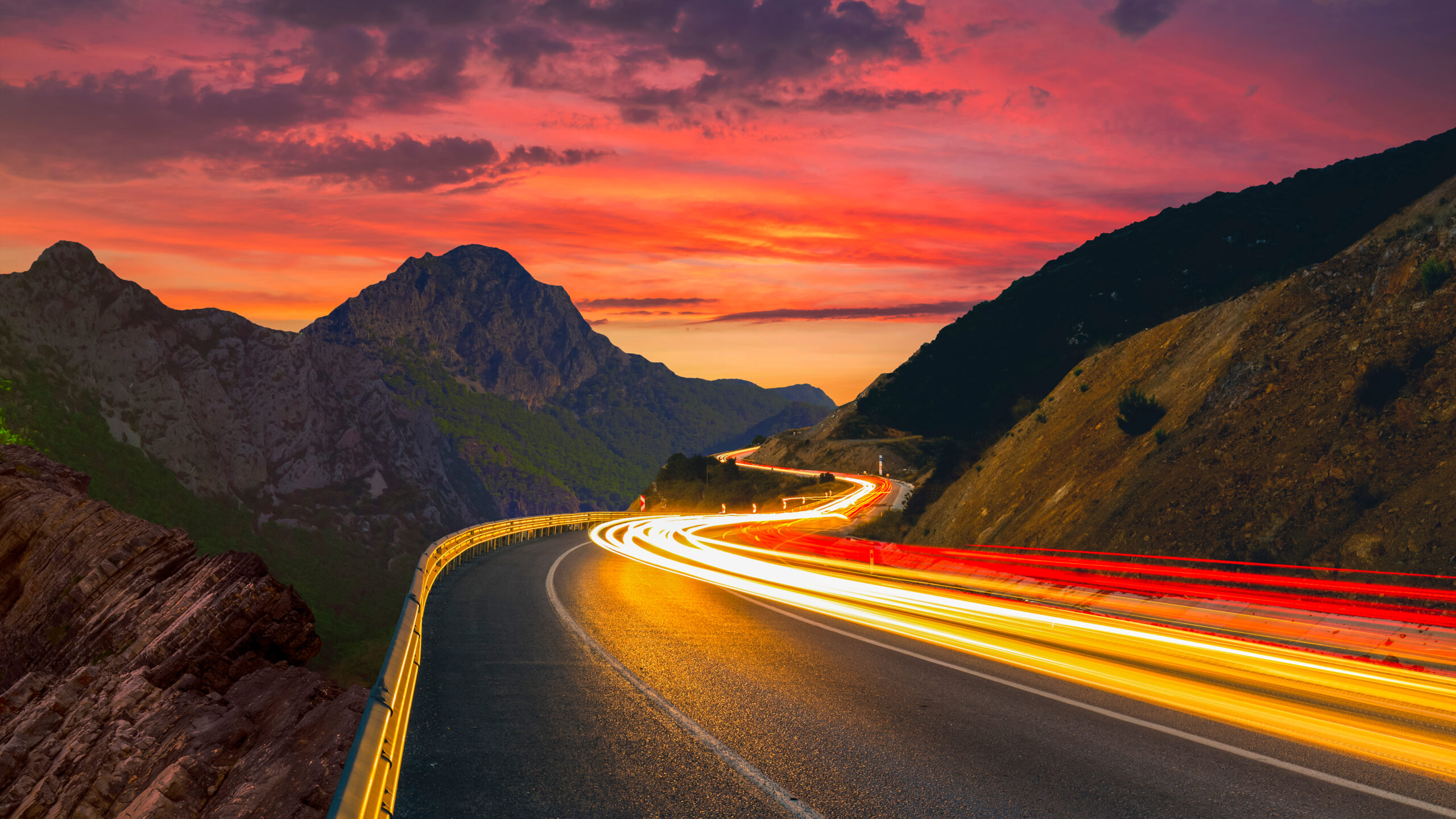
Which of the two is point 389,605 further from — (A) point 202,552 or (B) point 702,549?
(B) point 702,549

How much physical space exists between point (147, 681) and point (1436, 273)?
36.7 metres

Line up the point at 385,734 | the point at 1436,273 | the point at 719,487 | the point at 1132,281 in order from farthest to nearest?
the point at 1132,281 < the point at 719,487 < the point at 1436,273 < the point at 385,734

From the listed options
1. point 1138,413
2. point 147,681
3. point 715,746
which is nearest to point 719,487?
point 1138,413

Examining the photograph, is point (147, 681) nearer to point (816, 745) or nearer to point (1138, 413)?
point (816, 745)

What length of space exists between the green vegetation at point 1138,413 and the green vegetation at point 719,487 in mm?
57584

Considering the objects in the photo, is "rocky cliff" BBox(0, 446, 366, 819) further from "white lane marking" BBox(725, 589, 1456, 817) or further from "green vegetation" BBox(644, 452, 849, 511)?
"green vegetation" BBox(644, 452, 849, 511)

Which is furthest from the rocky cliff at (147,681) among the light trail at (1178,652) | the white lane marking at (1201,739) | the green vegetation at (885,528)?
the green vegetation at (885,528)

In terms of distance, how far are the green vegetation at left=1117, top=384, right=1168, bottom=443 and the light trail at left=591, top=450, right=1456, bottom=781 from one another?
15.6m

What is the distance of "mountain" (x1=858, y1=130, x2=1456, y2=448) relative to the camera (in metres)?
107

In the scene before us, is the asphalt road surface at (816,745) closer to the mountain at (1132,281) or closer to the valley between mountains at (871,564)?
the valley between mountains at (871,564)

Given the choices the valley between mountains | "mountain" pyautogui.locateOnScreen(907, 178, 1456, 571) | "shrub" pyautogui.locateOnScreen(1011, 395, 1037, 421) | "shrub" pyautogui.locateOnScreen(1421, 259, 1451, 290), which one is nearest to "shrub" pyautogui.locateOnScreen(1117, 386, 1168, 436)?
the valley between mountains

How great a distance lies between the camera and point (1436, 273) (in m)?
25.9

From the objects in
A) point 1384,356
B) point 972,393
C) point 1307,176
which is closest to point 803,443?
point 972,393

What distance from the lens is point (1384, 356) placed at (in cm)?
2448
